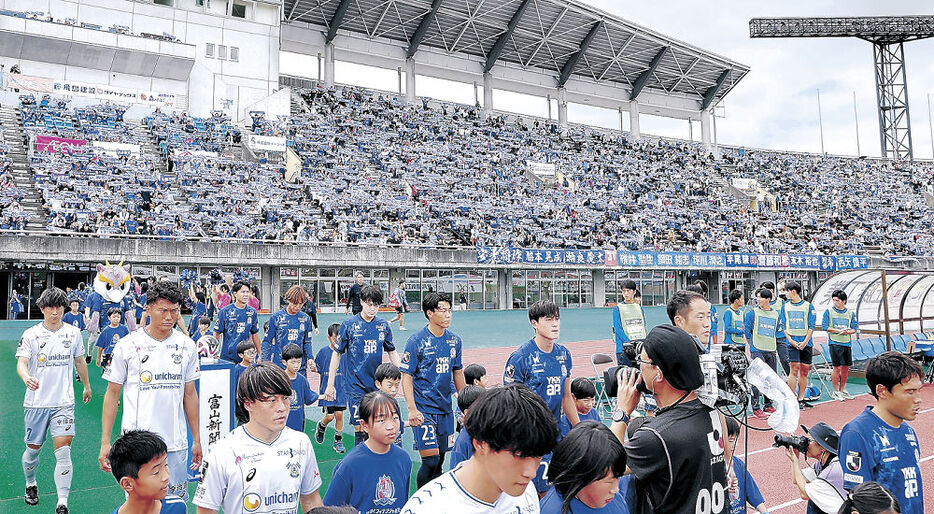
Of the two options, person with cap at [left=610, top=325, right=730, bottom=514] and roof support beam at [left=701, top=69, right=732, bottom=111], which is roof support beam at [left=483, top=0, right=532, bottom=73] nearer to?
roof support beam at [left=701, top=69, right=732, bottom=111]

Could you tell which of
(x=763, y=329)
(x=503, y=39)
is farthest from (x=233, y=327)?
(x=503, y=39)

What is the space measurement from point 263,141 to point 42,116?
11.4 m

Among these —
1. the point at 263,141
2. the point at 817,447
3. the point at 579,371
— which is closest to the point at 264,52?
the point at 263,141

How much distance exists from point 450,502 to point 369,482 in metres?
1.64

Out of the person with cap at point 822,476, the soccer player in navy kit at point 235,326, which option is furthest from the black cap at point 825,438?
the soccer player in navy kit at point 235,326

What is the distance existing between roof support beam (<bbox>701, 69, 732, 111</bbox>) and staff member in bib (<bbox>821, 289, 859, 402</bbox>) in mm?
52651

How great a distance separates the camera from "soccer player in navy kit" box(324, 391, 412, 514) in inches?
134

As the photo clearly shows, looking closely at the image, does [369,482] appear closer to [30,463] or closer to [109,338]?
[30,463]

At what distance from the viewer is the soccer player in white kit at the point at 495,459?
1960 millimetres

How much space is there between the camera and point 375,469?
11.4ft

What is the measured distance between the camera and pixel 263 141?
121ft

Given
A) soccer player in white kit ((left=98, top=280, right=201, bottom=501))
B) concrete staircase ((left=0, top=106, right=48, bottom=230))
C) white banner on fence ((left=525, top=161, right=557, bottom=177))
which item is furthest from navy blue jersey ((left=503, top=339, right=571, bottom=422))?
white banner on fence ((left=525, top=161, right=557, bottom=177))

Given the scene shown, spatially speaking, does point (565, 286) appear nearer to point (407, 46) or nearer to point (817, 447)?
point (407, 46)

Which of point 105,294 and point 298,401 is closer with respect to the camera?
point 298,401
